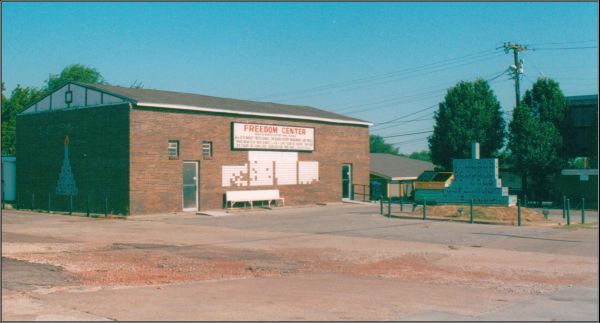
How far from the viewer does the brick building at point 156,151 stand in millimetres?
29406

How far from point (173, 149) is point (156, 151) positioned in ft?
3.78

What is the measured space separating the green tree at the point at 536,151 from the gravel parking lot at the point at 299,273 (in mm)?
19076

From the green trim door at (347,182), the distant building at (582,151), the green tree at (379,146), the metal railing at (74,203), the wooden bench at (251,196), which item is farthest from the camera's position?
the green tree at (379,146)

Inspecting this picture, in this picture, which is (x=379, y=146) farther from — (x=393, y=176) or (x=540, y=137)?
(x=540, y=137)

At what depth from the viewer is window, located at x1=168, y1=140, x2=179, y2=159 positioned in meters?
30.7

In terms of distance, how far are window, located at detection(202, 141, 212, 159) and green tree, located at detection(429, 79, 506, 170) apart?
22333 millimetres

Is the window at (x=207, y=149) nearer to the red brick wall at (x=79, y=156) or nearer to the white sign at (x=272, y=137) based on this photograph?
the white sign at (x=272, y=137)

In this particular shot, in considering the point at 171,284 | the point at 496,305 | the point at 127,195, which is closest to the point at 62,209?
the point at 127,195

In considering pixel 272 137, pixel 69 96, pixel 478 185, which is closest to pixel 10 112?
pixel 69 96

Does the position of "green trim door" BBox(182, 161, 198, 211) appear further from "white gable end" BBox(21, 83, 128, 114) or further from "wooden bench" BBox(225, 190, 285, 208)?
"white gable end" BBox(21, 83, 128, 114)

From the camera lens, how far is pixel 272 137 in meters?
36.0

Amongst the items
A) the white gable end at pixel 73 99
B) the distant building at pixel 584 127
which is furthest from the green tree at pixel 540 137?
the white gable end at pixel 73 99

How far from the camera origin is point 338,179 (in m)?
40.9

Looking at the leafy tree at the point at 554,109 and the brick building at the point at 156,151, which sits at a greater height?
the leafy tree at the point at 554,109
